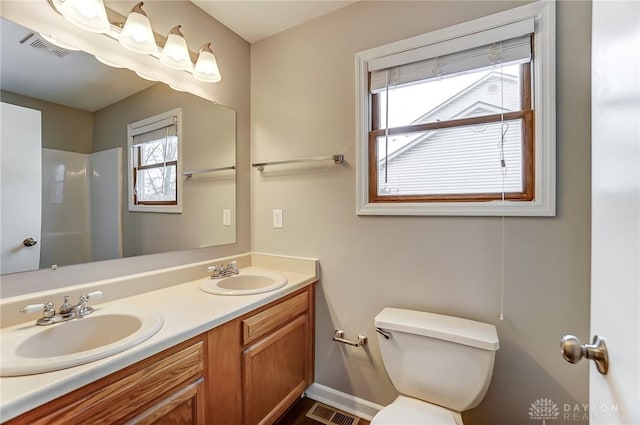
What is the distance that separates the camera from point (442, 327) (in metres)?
1.21

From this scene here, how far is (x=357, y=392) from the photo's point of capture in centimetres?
163

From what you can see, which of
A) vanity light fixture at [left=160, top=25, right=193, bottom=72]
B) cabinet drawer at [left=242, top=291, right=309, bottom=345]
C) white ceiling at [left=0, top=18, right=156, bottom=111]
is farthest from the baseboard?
vanity light fixture at [left=160, top=25, right=193, bottom=72]

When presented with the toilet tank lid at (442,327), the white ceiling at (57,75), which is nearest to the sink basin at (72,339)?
the white ceiling at (57,75)

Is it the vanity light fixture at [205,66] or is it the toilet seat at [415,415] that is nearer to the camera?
the toilet seat at [415,415]

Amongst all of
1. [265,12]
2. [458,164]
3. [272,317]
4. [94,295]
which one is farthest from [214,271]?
[265,12]

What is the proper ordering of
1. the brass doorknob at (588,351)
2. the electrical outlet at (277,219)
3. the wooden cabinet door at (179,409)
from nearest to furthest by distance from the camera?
the brass doorknob at (588,351), the wooden cabinet door at (179,409), the electrical outlet at (277,219)

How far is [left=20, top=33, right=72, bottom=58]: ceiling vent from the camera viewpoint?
41.3 inches

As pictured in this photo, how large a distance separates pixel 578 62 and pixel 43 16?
215 centimetres

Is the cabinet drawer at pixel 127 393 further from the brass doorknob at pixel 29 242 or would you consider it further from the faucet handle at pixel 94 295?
the brass doorknob at pixel 29 242

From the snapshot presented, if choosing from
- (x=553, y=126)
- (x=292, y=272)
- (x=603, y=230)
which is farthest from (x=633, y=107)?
(x=292, y=272)

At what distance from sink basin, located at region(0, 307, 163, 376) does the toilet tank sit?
99 centimetres

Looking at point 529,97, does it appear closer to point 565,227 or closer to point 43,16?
point 565,227

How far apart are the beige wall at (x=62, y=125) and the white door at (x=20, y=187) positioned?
0.02m

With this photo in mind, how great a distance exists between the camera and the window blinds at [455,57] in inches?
48.0
